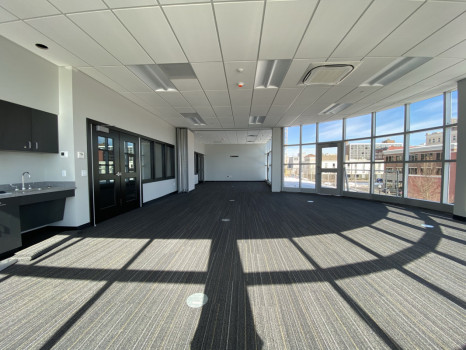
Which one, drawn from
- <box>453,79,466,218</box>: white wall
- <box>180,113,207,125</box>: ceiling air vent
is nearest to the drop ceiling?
<box>453,79,466,218</box>: white wall

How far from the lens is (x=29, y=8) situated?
201cm

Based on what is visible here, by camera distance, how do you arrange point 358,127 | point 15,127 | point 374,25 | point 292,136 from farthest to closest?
1. point 292,136
2. point 358,127
3. point 15,127
4. point 374,25

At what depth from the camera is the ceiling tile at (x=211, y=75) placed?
3082 millimetres

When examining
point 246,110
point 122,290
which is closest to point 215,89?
point 246,110

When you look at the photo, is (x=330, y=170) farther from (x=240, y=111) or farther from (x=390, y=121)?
(x=240, y=111)

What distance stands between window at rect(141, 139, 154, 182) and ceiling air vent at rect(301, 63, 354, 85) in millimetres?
4995

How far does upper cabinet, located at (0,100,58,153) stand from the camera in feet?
A: 8.20

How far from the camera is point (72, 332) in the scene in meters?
1.29

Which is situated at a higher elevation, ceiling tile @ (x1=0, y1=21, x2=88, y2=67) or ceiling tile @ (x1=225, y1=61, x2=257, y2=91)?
ceiling tile @ (x1=0, y1=21, x2=88, y2=67)

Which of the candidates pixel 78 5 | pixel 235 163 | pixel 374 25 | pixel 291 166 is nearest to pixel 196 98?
pixel 78 5

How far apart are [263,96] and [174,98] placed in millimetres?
2305

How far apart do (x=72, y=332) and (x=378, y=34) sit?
463cm

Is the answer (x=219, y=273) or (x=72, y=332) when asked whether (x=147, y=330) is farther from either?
(x=219, y=273)

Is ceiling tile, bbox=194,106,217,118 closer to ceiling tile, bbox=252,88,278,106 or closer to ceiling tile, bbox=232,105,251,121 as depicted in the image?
ceiling tile, bbox=232,105,251,121
